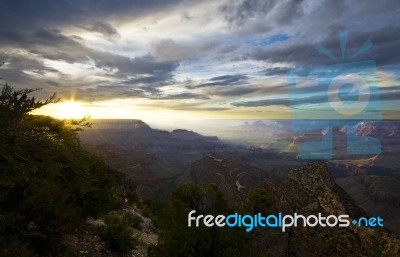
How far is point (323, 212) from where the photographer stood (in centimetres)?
2781

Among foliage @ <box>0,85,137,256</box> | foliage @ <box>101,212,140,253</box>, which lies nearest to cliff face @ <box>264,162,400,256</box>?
foliage @ <box>101,212,140,253</box>

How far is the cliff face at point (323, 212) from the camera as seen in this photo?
19.2 metres

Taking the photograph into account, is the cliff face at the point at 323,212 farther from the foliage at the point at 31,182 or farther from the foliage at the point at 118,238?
the foliage at the point at 31,182

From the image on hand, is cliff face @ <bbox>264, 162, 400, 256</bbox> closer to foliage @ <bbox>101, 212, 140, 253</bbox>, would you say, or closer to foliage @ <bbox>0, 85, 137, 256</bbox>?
foliage @ <bbox>101, 212, 140, 253</bbox>

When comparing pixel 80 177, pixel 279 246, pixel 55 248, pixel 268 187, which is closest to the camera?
pixel 55 248

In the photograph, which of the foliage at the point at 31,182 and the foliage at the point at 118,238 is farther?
the foliage at the point at 118,238

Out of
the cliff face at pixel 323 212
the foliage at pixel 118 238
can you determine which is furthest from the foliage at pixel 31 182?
the cliff face at pixel 323 212

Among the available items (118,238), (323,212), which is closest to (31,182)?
(118,238)

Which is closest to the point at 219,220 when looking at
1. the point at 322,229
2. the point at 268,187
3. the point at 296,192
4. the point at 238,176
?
the point at 322,229

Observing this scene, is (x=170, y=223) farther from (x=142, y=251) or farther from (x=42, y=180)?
(x=142, y=251)

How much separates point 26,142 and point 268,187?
3080 centimetres

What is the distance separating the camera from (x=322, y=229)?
2505 centimetres

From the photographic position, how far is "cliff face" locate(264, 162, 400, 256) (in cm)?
1919

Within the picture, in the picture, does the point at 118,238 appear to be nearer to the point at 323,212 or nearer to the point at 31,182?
the point at 31,182
